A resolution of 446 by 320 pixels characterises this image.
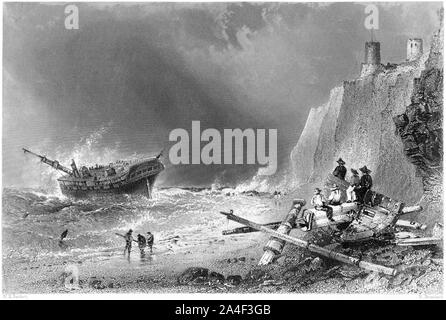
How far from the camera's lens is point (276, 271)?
8352 millimetres

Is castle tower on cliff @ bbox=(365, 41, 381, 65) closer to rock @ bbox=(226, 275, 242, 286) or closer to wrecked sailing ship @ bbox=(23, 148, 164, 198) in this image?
wrecked sailing ship @ bbox=(23, 148, 164, 198)

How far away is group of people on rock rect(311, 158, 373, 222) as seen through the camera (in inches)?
331

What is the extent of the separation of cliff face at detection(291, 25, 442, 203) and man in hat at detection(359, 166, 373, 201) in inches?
2.2

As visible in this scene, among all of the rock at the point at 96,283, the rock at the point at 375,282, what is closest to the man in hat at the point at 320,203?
the rock at the point at 375,282

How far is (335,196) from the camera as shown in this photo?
27.6 ft

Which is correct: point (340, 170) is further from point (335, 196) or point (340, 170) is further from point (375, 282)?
point (375, 282)

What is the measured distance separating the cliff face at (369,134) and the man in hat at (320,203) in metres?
0.13

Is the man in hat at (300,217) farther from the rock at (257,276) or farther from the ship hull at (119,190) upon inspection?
the ship hull at (119,190)

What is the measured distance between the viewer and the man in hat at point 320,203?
8398mm

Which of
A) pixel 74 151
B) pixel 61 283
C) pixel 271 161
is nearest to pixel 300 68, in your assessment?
pixel 271 161

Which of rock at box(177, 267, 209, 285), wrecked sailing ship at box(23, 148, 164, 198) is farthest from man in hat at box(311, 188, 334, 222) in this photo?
wrecked sailing ship at box(23, 148, 164, 198)

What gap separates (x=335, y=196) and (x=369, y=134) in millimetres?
759
